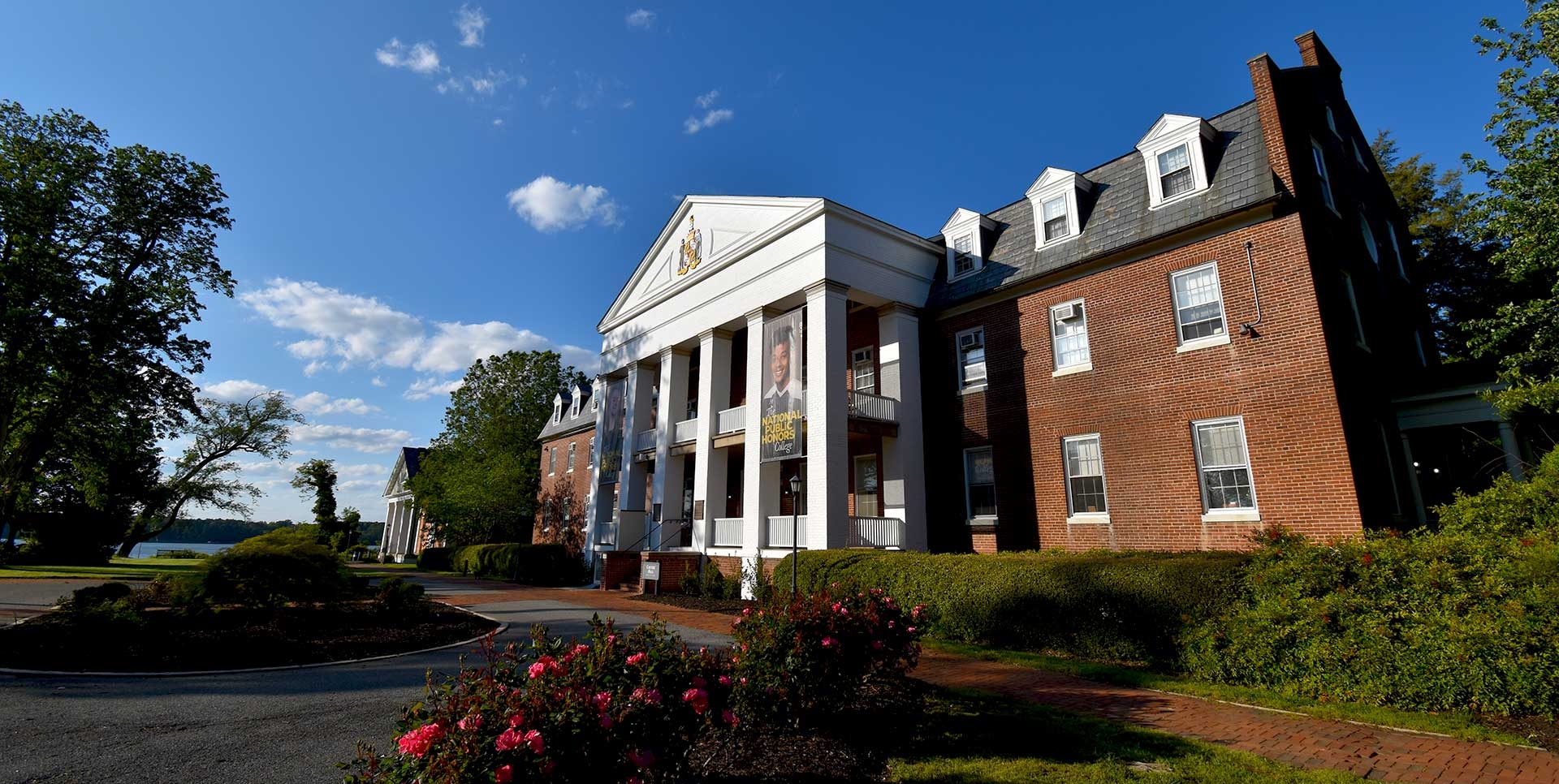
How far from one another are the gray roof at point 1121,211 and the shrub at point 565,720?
14456 mm

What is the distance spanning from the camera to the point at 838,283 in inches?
687

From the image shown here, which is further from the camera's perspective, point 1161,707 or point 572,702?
point 1161,707

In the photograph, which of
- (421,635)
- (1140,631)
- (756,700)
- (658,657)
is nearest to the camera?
(658,657)

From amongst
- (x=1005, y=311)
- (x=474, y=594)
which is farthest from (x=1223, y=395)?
(x=474, y=594)

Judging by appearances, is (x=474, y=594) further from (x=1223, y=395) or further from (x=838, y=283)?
(x=1223, y=395)

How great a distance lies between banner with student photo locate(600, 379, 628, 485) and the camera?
82.8ft

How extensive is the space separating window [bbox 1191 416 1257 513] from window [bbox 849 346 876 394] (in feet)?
28.2

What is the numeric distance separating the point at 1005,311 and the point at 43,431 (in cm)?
3303

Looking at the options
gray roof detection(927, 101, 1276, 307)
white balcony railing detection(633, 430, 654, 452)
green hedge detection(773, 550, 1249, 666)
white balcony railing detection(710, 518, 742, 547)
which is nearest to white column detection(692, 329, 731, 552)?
white balcony railing detection(710, 518, 742, 547)

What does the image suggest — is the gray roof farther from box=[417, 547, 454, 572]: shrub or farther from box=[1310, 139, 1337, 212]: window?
box=[417, 547, 454, 572]: shrub

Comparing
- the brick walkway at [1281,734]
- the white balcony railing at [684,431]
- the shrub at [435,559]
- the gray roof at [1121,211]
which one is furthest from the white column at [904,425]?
the shrub at [435,559]

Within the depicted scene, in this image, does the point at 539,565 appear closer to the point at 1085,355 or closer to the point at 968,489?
the point at 968,489

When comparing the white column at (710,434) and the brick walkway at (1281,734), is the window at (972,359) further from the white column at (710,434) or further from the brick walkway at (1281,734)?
the brick walkway at (1281,734)

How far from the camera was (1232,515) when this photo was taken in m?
12.4
